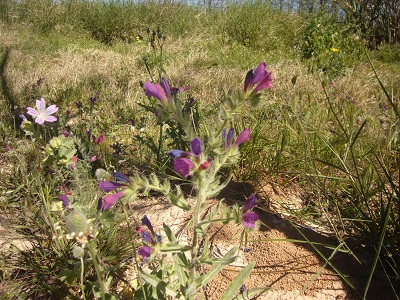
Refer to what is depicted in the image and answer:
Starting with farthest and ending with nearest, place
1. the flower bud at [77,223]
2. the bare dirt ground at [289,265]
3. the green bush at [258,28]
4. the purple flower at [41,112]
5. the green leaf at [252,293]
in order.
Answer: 1. the green bush at [258,28]
2. the purple flower at [41,112]
3. the bare dirt ground at [289,265]
4. the green leaf at [252,293]
5. the flower bud at [77,223]

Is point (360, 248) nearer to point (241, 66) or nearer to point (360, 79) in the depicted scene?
point (360, 79)

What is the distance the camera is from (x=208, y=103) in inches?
131

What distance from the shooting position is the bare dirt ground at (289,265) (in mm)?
1486

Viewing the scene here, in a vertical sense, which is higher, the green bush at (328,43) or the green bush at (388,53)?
the green bush at (328,43)

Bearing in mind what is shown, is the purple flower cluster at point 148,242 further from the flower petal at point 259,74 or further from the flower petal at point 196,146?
the flower petal at point 259,74

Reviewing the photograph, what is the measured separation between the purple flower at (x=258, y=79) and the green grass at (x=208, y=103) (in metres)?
0.08

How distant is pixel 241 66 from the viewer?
4.48 metres

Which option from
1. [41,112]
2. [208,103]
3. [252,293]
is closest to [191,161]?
[252,293]

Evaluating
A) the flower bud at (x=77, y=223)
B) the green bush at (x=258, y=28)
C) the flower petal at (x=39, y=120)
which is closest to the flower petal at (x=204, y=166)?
the flower bud at (x=77, y=223)

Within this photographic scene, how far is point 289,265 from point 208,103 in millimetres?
1995

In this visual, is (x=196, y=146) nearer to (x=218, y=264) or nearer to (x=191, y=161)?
(x=191, y=161)

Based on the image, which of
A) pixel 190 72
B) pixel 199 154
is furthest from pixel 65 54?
pixel 199 154

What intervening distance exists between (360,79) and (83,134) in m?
2.98

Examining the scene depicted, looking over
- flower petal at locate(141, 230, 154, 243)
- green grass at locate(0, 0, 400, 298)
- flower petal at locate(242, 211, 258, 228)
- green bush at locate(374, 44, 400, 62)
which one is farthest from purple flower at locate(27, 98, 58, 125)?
green bush at locate(374, 44, 400, 62)
